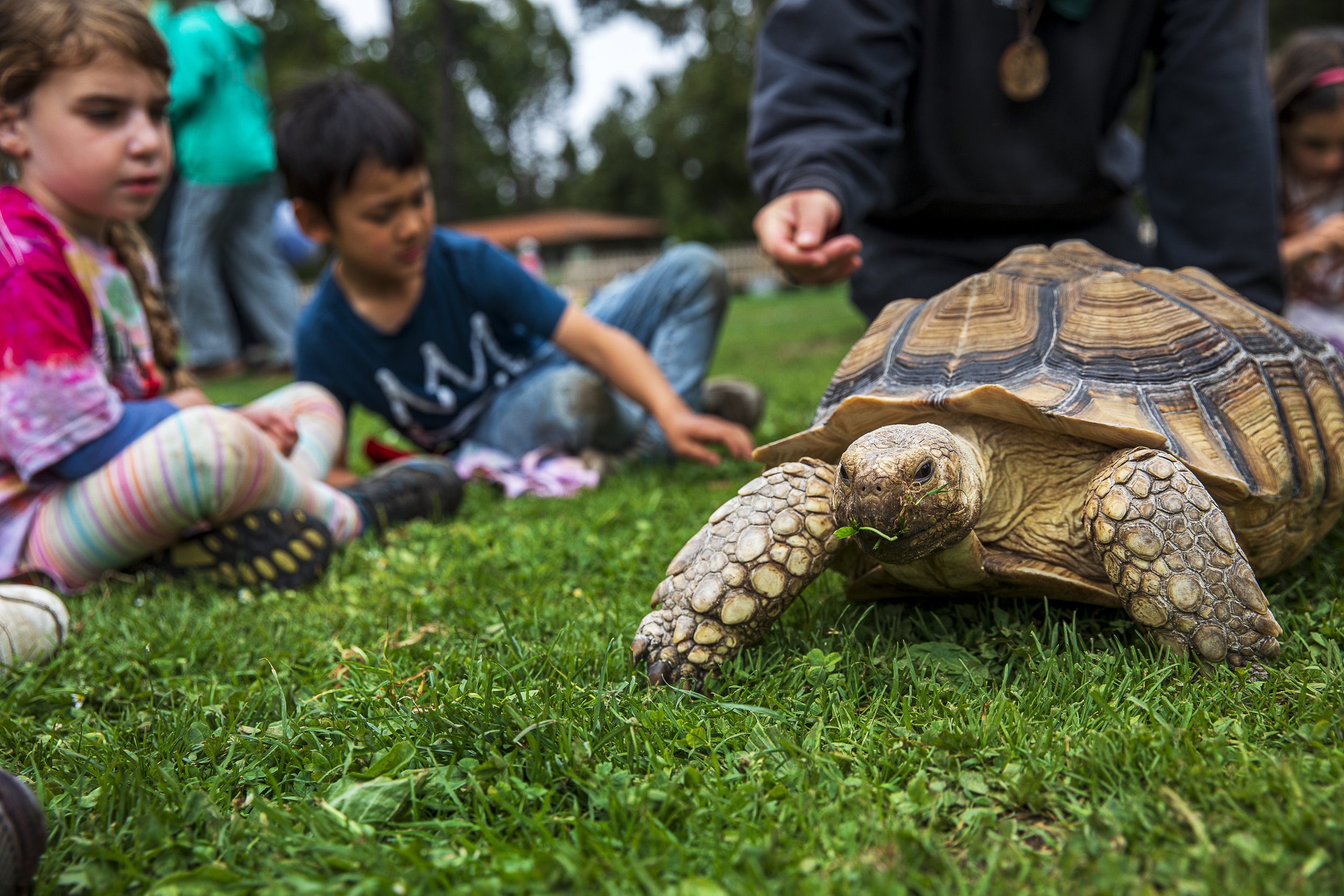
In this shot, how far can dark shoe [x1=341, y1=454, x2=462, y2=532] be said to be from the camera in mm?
2755

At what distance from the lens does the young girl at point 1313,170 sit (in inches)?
145

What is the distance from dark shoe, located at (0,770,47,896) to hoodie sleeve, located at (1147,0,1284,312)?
9.21 feet

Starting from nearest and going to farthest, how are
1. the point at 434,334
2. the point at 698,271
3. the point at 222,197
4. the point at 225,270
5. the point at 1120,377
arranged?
the point at 1120,377, the point at 434,334, the point at 698,271, the point at 222,197, the point at 225,270

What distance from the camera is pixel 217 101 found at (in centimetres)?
658

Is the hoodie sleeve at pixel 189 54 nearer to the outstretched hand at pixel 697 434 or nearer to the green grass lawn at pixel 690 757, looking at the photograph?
the outstretched hand at pixel 697 434

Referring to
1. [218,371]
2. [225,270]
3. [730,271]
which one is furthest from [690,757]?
[730,271]

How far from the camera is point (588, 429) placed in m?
3.50

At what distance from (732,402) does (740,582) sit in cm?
242

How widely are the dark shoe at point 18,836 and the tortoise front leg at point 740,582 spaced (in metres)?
0.79

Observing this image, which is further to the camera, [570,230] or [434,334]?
[570,230]

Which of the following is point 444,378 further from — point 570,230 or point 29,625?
point 570,230

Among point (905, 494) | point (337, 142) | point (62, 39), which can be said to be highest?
point (62, 39)

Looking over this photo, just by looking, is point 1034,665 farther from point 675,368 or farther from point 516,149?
point 516,149

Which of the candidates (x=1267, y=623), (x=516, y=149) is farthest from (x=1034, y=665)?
(x=516, y=149)
